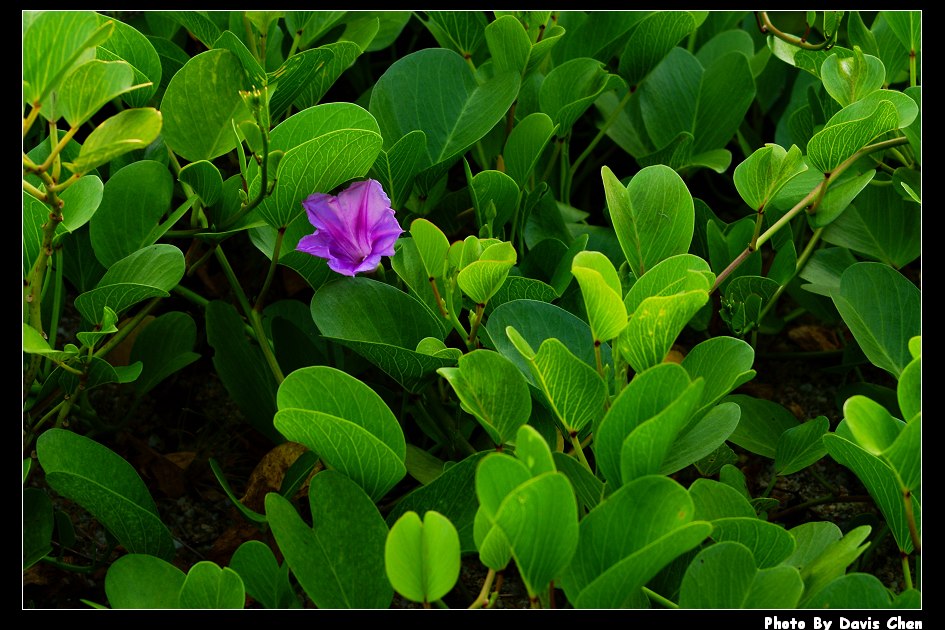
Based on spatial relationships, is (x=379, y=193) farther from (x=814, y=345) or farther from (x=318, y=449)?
(x=814, y=345)

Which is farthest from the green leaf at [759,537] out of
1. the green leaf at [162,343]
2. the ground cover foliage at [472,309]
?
the green leaf at [162,343]

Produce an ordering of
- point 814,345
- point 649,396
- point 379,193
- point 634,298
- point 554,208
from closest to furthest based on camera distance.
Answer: point 649,396 < point 634,298 < point 379,193 < point 554,208 < point 814,345

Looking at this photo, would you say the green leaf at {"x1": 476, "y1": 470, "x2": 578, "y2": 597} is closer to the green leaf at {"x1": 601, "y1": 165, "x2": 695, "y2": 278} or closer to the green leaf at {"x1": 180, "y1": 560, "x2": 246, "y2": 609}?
the green leaf at {"x1": 180, "y1": 560, "x2": 246, "y2": 609}

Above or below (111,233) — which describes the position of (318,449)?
below

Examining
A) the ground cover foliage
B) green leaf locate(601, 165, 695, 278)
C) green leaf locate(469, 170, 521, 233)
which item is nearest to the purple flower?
the ground cover foliage

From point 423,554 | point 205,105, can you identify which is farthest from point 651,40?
point 423,554

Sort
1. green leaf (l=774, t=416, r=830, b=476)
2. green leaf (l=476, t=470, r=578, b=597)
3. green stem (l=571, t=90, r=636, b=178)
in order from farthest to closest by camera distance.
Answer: green stem (l=571, t=90, r=636, b=178), green leaf (l=774, t=416, r=830, b=476), green leaf (l=476, t=470, r=578, b=597)
